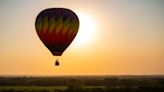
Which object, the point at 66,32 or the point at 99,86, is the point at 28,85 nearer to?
the point at 99,86

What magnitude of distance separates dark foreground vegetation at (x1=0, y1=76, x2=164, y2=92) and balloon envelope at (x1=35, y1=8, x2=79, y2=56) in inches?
41.8

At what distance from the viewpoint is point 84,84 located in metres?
6.55

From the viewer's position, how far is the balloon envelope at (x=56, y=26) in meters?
4.89

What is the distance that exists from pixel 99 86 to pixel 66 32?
184 centimetres

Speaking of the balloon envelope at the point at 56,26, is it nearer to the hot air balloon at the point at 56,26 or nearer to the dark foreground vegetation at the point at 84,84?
the hot air balloon at the point at 56,26

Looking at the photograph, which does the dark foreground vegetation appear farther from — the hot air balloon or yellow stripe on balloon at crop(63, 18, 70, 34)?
yellow stripe on balloon at crop(63, 18, 70, 34)

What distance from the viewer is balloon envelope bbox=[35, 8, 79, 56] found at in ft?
16.1

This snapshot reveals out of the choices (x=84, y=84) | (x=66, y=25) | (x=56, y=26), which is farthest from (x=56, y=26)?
(x=84, y=84)

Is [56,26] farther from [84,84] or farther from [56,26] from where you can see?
[84,84]

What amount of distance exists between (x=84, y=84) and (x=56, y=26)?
1.98 meters

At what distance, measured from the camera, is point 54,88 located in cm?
631

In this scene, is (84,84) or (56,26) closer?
(56,26)

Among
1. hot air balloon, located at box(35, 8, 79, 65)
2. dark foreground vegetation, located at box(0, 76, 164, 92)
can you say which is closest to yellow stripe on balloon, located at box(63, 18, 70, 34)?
hot air balloon, located at box(35, 8, 79, 65)

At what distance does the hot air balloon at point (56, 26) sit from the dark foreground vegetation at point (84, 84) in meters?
1.06
